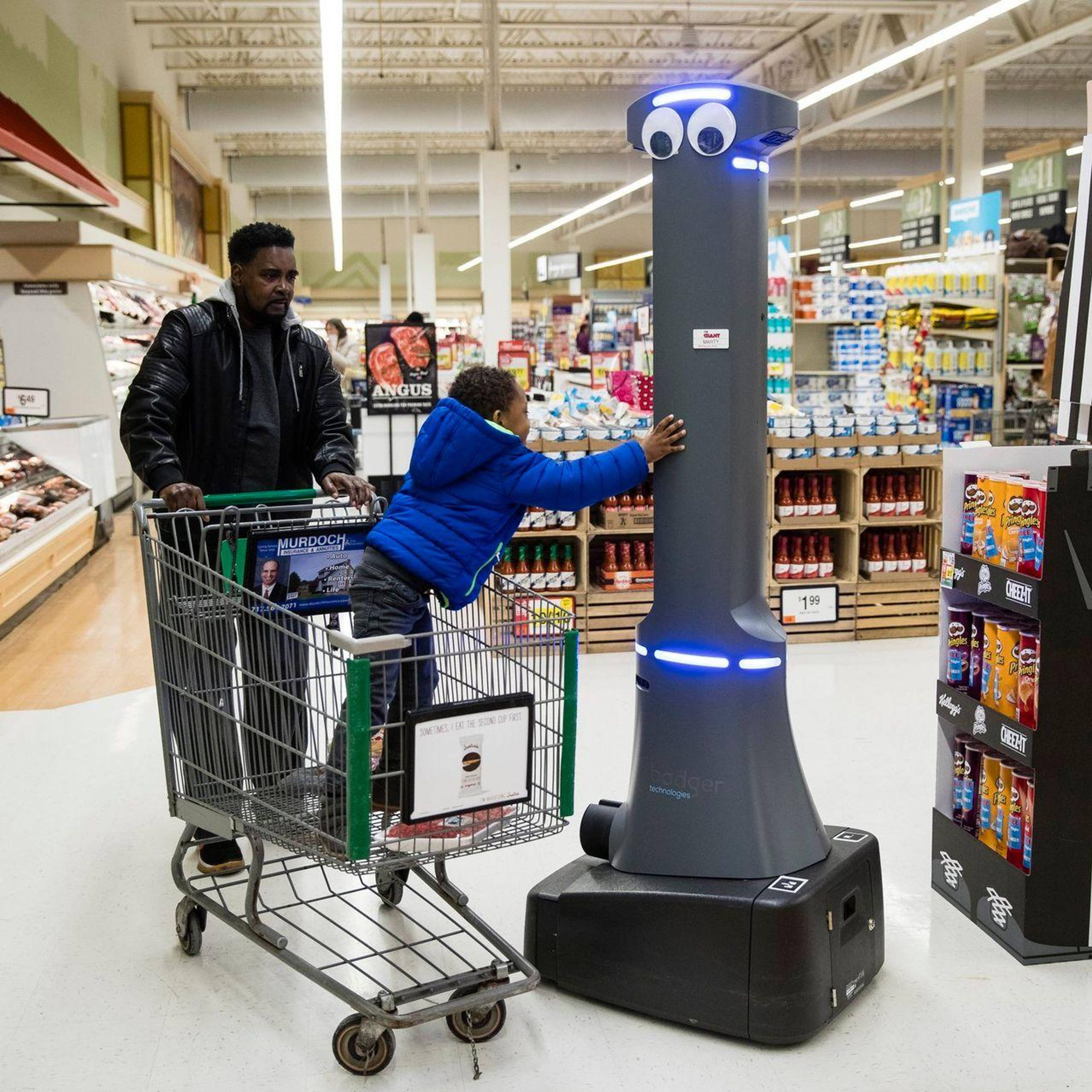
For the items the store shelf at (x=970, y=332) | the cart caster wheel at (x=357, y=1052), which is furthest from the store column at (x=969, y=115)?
the cart caster wheel at (x=357, y=1052)

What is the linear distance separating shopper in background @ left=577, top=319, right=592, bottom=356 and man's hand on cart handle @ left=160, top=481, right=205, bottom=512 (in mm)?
15487

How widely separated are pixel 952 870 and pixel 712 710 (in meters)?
1.04

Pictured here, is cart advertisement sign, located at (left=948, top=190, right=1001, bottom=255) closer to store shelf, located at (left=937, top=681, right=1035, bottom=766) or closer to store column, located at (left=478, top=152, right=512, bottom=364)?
store column, located at (left=478, top=152, right=512, bottom=364)

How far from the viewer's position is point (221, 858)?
3.49 metres

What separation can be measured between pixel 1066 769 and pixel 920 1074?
0.83 metres

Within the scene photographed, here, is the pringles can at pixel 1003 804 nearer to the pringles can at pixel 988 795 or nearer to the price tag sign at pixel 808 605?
the pringles can at pixel 988 795

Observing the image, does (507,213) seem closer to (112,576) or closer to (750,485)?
(112,576)

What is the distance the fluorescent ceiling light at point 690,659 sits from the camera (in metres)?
2.75

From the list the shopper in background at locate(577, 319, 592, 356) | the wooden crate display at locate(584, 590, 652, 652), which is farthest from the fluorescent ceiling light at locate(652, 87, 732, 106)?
the shopper in background at locate(577, 319, 592, 356)

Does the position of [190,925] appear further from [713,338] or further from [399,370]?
[399,370]

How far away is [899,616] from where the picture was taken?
6.62m

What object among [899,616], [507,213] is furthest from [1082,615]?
[507,213]

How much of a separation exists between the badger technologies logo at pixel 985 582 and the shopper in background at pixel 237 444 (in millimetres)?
1607

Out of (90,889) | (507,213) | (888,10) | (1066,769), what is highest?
(888,10)
